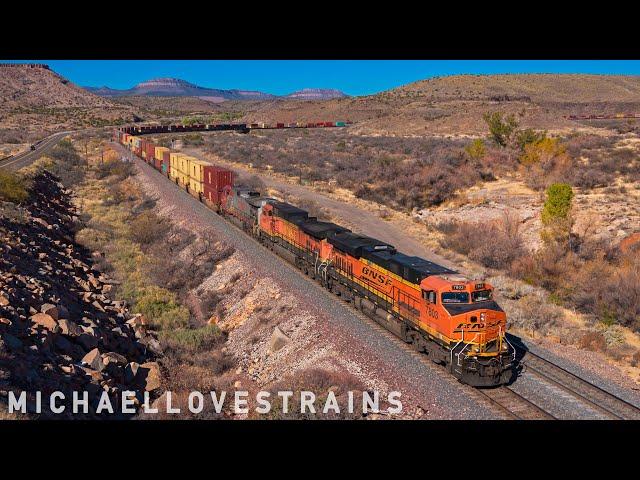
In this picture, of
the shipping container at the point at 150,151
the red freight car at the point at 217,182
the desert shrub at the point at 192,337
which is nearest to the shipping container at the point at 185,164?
the red freight car at the point at 217,182

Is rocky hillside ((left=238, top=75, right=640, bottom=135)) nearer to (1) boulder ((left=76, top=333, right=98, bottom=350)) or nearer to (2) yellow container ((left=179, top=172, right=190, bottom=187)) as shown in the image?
(2) yellow container ((left=179, top=172, right=190, bottom=187))

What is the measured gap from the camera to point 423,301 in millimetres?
17094


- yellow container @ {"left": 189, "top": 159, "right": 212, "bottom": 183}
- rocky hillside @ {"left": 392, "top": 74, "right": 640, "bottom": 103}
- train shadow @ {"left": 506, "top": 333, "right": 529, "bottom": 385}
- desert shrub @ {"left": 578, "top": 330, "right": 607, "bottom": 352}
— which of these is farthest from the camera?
rocky hillside @ {"left": 392, "top": 74, "right": 640, "bottom": 103}

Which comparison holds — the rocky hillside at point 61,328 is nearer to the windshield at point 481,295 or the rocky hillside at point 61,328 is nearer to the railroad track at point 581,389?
the windshield at point 481,295

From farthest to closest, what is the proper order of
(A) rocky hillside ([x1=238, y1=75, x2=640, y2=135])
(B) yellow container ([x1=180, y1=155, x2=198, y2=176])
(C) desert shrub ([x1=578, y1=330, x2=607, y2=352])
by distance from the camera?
1. (A) rocky hillside ([x1=238, y1=75, x2=640, y2=135])
2. (B) yellow container ([x1=180, y1=155, x2=198, y2=176])
3. (C) desert shrub ([x1=578, y1=330, x2=607, y2=352])

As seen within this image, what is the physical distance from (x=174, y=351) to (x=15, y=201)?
2332 centimetres

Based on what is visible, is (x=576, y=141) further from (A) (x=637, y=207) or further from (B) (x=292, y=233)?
(B) (x=292, y=233)

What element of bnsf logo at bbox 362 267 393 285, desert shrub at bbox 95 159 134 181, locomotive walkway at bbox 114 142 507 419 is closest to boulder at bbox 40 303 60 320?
locomotive walkway at bbox 114 142 507 419

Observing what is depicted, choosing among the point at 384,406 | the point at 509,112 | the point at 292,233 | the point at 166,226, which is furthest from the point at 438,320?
the point at 509,112

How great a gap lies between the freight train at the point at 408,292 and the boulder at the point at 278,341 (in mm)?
3326

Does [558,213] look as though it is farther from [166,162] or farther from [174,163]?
[166,162]

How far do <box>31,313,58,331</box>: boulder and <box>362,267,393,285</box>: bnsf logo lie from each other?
1117cm

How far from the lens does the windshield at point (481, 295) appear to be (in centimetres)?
1641

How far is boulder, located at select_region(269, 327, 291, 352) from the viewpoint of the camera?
798 inches
